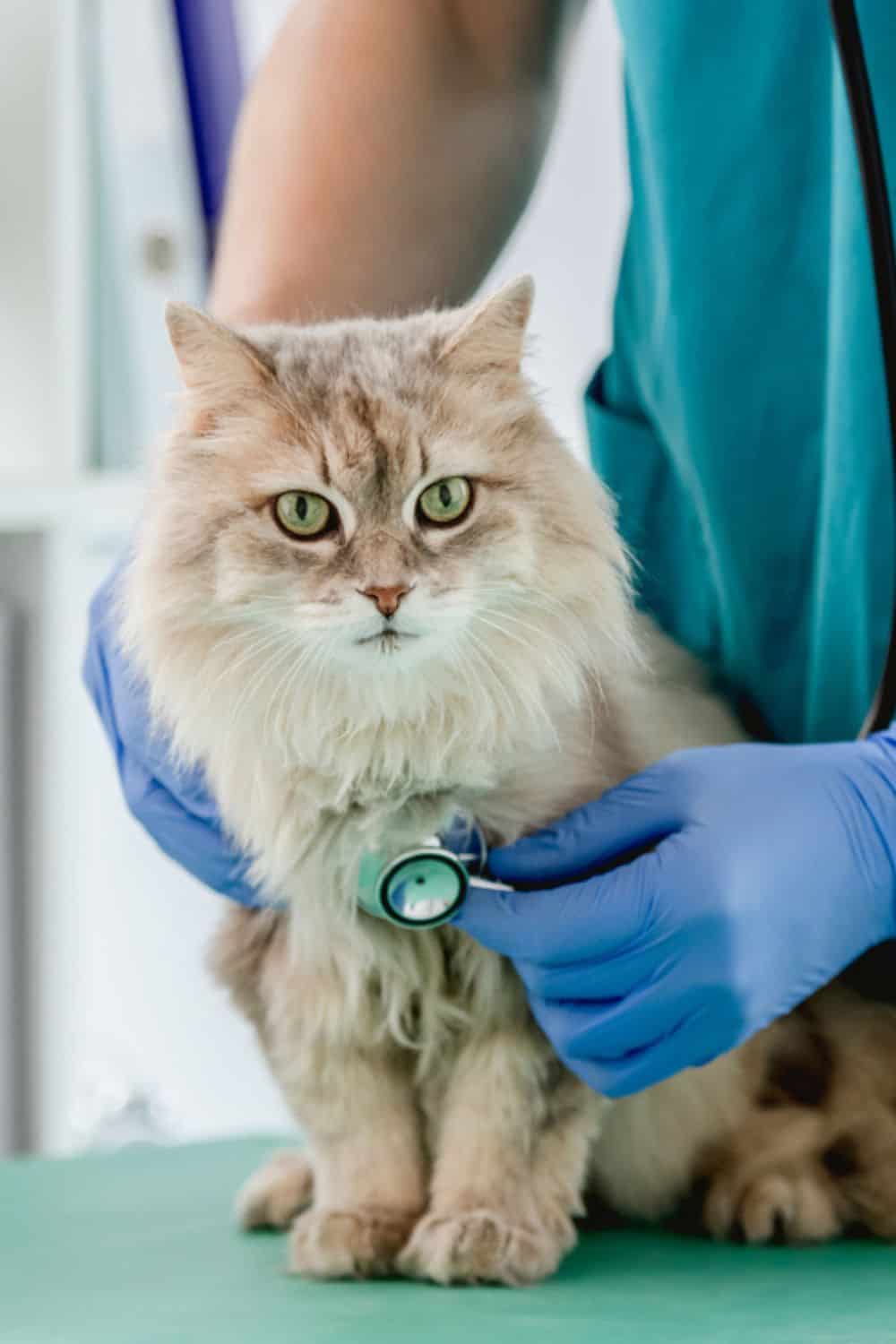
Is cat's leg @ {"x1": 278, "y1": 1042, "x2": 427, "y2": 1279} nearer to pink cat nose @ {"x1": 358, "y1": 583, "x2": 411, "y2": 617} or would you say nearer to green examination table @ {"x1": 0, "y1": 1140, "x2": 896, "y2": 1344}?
green examination table @ {"x1": 0, "y1": 1140, "x2": 896, "y2": 1344}

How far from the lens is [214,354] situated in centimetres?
103

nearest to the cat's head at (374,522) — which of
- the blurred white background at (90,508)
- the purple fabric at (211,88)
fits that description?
the blurred white background at (90,508)

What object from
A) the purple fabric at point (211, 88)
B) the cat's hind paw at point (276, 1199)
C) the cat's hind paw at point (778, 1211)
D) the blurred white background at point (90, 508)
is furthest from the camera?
the purple fabric at point (211, 88)

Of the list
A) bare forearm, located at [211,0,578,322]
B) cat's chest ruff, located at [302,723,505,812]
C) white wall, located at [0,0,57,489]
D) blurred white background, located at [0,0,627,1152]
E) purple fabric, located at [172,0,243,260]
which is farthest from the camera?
white wall, located at [0,0,57,489]

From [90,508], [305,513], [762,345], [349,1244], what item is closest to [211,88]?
[90,508]

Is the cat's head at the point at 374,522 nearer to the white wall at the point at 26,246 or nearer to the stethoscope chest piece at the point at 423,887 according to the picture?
A: the stethoscope chest piece at the point at 423,887

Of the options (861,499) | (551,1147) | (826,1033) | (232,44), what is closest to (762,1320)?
(551,1147)

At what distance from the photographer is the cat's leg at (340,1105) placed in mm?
1071

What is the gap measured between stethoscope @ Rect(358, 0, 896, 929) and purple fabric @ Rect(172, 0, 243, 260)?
173cm

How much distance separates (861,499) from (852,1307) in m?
0.59

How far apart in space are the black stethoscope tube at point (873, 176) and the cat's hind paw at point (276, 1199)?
2.07 ft

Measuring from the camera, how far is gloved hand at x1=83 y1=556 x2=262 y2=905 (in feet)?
3.88

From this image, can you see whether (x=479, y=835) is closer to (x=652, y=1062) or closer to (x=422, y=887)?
(x=422, y=887)

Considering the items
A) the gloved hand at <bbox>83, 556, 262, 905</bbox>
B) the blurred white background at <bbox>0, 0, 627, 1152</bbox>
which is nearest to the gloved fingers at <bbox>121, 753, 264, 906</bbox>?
the gloved hand at <bbox>83, 556, 262, 905</bbox>
